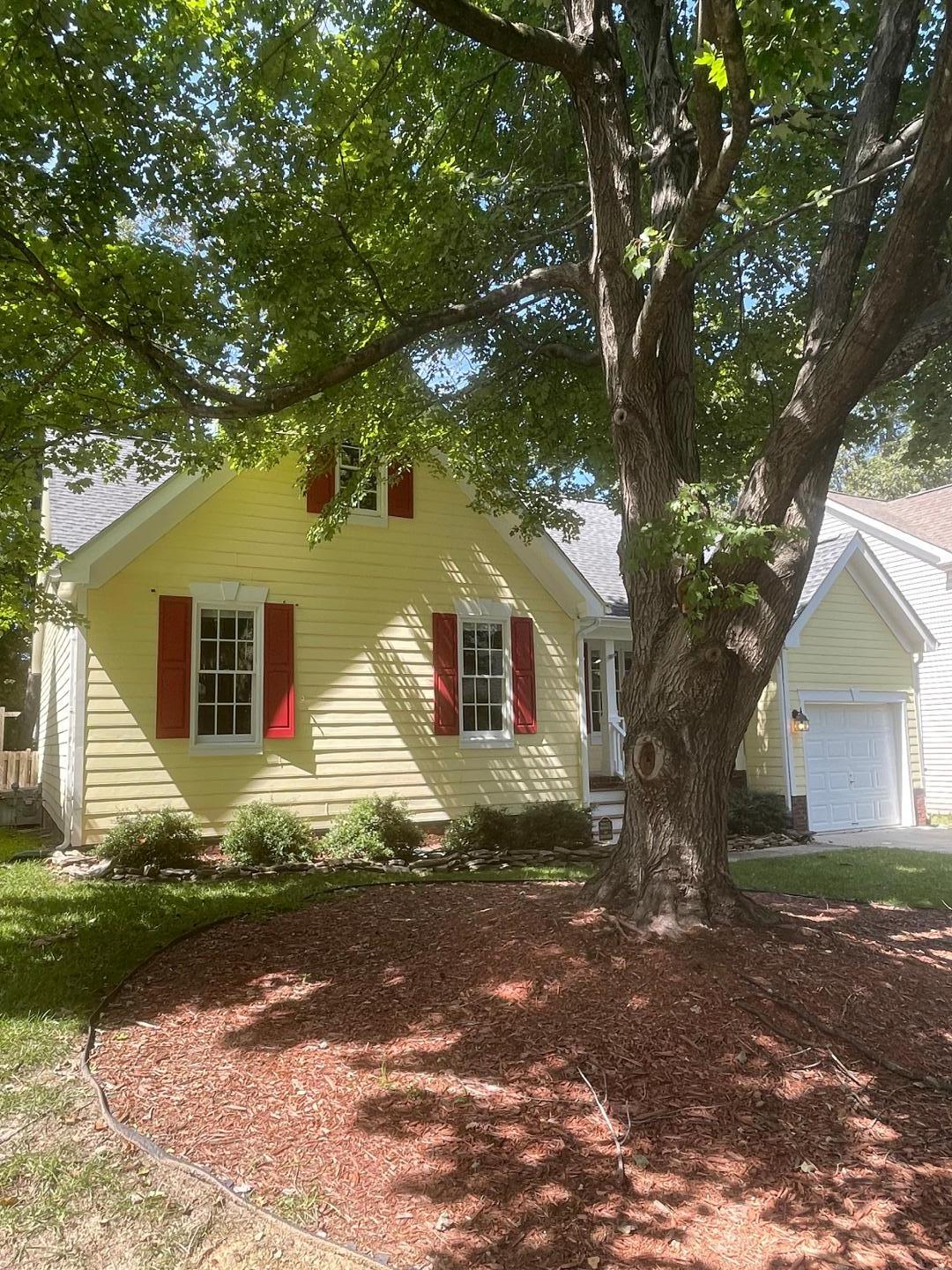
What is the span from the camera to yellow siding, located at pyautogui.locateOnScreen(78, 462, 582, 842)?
32.9ft

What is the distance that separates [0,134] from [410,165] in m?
3.35

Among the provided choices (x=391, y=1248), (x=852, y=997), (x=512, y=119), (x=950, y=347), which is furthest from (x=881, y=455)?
(x=391, y=1248)

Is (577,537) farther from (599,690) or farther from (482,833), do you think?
(482,833)

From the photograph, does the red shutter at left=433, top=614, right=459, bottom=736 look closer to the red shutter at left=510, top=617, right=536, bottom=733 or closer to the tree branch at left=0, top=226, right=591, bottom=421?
the red shutter at left=510, top=617, right=536, bottom=733

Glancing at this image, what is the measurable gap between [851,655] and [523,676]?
6565 millimetres

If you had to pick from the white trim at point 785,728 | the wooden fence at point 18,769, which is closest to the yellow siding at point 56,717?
the wooden fence at point 18,769

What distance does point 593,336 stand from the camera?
862 centimetres

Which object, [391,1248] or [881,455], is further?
[881,455]

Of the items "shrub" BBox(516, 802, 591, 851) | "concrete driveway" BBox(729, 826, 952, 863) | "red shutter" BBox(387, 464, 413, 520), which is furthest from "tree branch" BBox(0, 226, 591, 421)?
"concrete driveway" BBox(729, 826, 952, 863)

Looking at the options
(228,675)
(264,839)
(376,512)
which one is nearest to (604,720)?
(376,512)

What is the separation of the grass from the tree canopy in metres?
5.06

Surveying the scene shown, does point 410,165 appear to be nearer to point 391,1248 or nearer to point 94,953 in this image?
point 94,953

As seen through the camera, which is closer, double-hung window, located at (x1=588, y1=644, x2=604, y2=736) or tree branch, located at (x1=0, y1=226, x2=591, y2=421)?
tree branch, located at (x1=0, y1=226, x2=591, y2=421)

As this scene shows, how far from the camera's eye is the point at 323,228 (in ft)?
21.4
